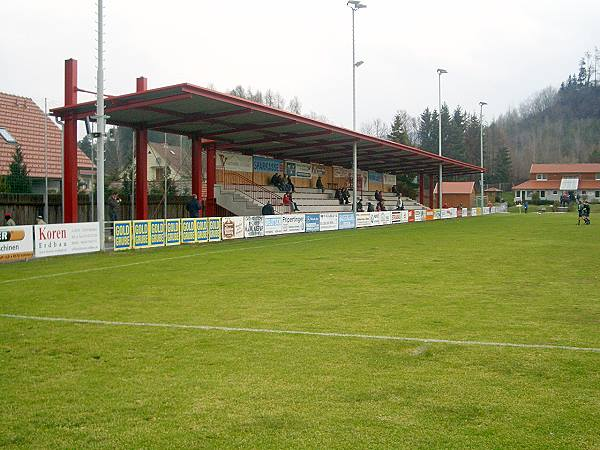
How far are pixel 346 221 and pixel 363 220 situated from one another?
8.76 ft

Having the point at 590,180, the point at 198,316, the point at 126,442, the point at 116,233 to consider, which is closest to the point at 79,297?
the point at 198,316

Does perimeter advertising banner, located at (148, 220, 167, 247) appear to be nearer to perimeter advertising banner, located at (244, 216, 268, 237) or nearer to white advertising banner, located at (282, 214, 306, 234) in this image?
perimeter advertising banner, located at (244, 216, 268, 237)

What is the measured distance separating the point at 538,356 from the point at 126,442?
448 cm

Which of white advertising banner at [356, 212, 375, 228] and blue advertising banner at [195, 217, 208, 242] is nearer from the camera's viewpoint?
blue advertising banner at [195, 217, 208, 242]

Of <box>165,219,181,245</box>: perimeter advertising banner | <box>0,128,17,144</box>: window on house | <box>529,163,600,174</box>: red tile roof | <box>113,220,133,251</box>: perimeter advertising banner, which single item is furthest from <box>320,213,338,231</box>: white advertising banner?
<box>529,163,600,174</box>: red tile roof

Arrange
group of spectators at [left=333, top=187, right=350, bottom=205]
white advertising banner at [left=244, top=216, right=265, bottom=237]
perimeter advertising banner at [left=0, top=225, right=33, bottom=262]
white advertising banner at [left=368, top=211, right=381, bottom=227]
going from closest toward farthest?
perimeter advertising banner at [left=0, top=225, right=33, bottom=262] < white advertising banner at [left=244, top=216, right=265, bottom=237] < white advertising banner at [left=368, top=211, right=381, bottom=227] < group of spectators at [left=333, top=187, right=350, bottom=205]

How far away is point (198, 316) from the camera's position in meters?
9.45

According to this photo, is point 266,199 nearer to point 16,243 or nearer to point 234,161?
point 234,161

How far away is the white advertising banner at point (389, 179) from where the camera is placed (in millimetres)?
64506

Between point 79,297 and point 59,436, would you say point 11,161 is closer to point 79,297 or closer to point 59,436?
point 79,297

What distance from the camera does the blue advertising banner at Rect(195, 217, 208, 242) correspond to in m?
26.2

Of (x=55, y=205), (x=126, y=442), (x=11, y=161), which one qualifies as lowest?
(x=126, y=442)

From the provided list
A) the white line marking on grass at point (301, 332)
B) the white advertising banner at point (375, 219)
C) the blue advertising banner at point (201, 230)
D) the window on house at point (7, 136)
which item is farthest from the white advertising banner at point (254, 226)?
the white line marking on grass at point (301, 332)

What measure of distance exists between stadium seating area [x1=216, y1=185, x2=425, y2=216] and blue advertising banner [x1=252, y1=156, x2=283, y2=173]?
5.39 feet
